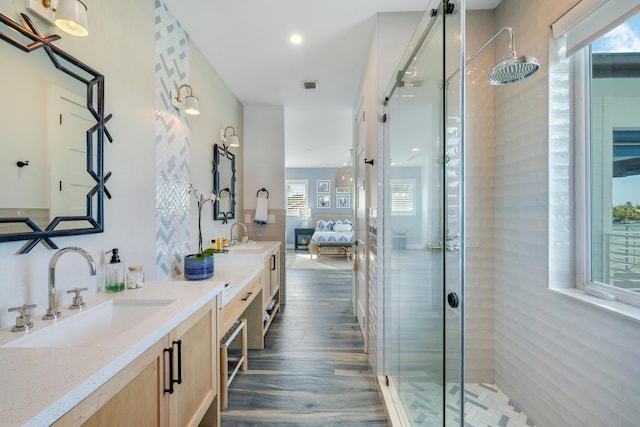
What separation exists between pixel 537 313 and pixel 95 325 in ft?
7.41

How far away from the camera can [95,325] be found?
1136mm

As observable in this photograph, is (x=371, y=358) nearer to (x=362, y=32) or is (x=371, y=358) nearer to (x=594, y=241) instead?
(x=594, y=241)

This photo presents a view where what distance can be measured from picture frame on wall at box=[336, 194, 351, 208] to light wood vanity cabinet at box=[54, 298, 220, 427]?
312 inches

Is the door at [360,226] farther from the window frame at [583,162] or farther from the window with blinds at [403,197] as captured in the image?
the window frame at [583,162]

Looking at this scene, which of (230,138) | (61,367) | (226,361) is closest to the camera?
(61,367)

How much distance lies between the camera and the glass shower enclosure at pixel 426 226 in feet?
3.47

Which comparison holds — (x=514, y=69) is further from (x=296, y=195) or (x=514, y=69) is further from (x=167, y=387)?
(x=296, y=195)

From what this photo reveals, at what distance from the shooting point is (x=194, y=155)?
2.32 meters

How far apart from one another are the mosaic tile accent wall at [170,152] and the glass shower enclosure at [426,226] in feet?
4.94

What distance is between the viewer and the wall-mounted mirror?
2756 mm

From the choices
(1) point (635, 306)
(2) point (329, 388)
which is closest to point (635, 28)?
(1) point (635, 306)

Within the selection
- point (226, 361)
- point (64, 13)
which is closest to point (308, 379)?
point (226, 361)

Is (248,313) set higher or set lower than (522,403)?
higher

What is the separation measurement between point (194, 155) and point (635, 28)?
266cm
